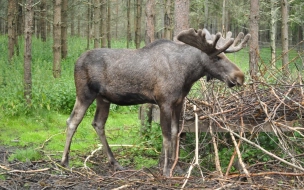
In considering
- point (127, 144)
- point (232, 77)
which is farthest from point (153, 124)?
point (232, 77)

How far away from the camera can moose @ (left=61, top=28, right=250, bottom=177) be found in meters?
6.69

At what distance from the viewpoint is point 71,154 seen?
8.60 meters

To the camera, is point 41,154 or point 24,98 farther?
point 24,98

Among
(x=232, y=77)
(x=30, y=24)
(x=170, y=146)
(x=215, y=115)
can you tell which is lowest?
(x=170, y=146)

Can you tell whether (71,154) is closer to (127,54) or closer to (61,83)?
(127,54)

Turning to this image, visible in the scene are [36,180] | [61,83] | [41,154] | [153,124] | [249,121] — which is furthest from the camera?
[61,83]

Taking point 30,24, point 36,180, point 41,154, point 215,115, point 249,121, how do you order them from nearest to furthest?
1. point 36,180
2. point 215,115
3. point 249,121
4. point 41,154
5. point 30,24

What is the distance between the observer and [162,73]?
6762mm

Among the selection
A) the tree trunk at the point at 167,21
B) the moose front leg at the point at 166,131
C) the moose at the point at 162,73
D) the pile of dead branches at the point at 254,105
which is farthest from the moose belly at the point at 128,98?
the tree trunk at the point at 167,21

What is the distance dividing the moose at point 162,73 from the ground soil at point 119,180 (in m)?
0.52

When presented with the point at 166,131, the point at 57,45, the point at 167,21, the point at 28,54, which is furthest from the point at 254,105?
the point at 57,45

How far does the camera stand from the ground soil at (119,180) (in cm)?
557

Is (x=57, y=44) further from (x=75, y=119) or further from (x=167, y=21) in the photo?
(x=75, y=119)

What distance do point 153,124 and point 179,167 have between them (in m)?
2.08
